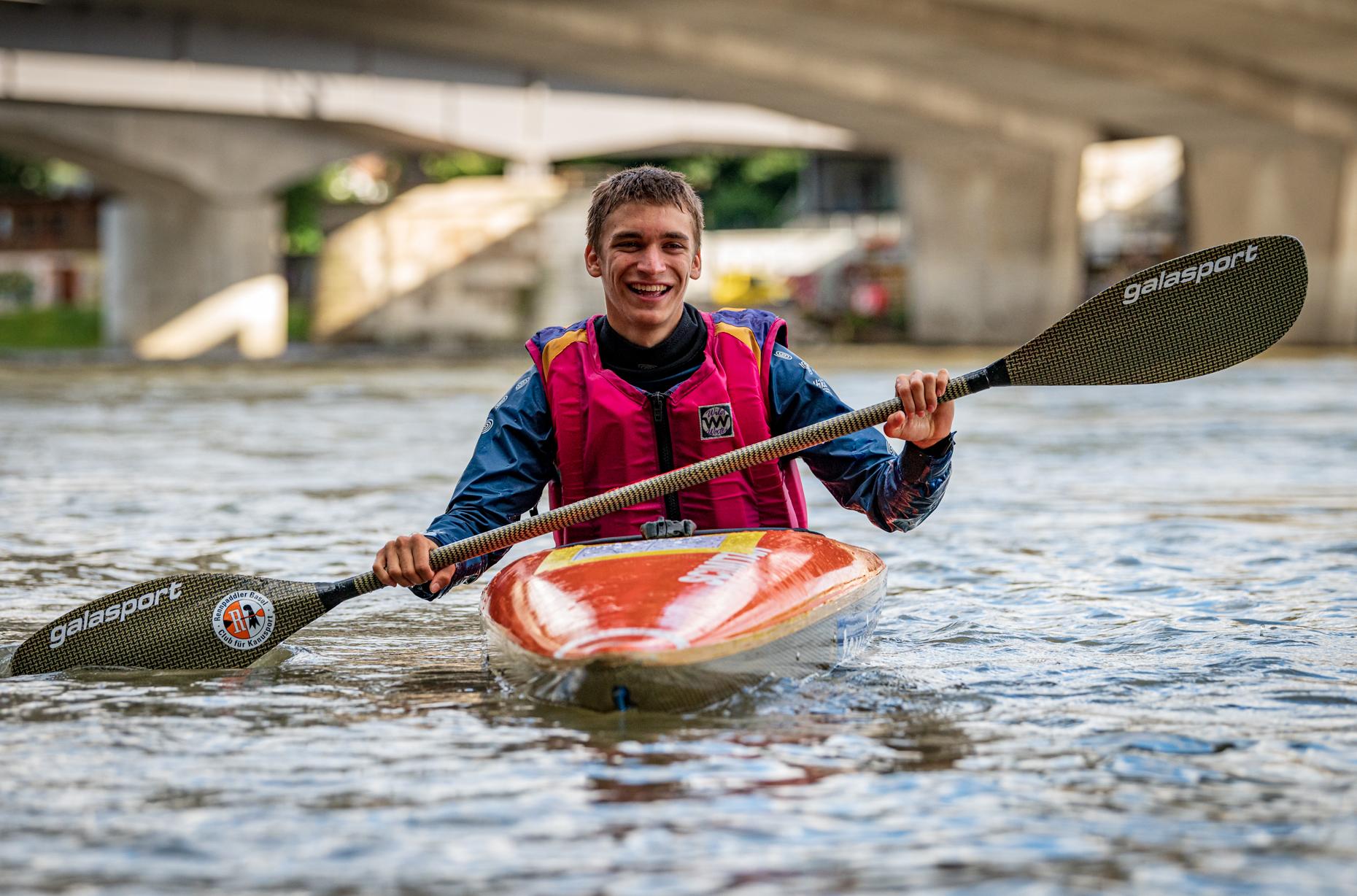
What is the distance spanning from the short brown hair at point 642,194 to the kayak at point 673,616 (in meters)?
0.74

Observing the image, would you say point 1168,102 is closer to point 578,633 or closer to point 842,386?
point 842,386

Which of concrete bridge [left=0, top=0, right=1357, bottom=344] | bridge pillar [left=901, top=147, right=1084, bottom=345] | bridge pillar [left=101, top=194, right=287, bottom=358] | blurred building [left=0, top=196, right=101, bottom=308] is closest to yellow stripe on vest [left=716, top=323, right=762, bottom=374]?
concrete bridge [left=0, top=0, right=1357, bottom=344]

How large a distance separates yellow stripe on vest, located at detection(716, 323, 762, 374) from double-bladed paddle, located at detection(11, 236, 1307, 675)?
57cm

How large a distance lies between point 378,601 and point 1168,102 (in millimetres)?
20183

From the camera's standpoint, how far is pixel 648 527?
422cm

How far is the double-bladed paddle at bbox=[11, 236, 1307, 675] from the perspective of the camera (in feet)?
14.4

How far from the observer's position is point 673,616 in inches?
144

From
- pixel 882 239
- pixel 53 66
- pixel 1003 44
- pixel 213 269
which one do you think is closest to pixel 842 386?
pixel 1003 44

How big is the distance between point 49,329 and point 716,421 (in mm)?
32854

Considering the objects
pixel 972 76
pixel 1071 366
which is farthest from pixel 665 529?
pixel 972 76

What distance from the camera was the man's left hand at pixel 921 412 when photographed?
3.93 meters

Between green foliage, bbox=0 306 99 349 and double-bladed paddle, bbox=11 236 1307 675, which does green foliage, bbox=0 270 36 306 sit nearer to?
green foliage, bbox=0 306 99 349

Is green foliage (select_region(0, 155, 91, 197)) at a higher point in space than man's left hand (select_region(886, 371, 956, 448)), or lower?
higher

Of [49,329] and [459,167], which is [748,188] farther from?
[49,329]
